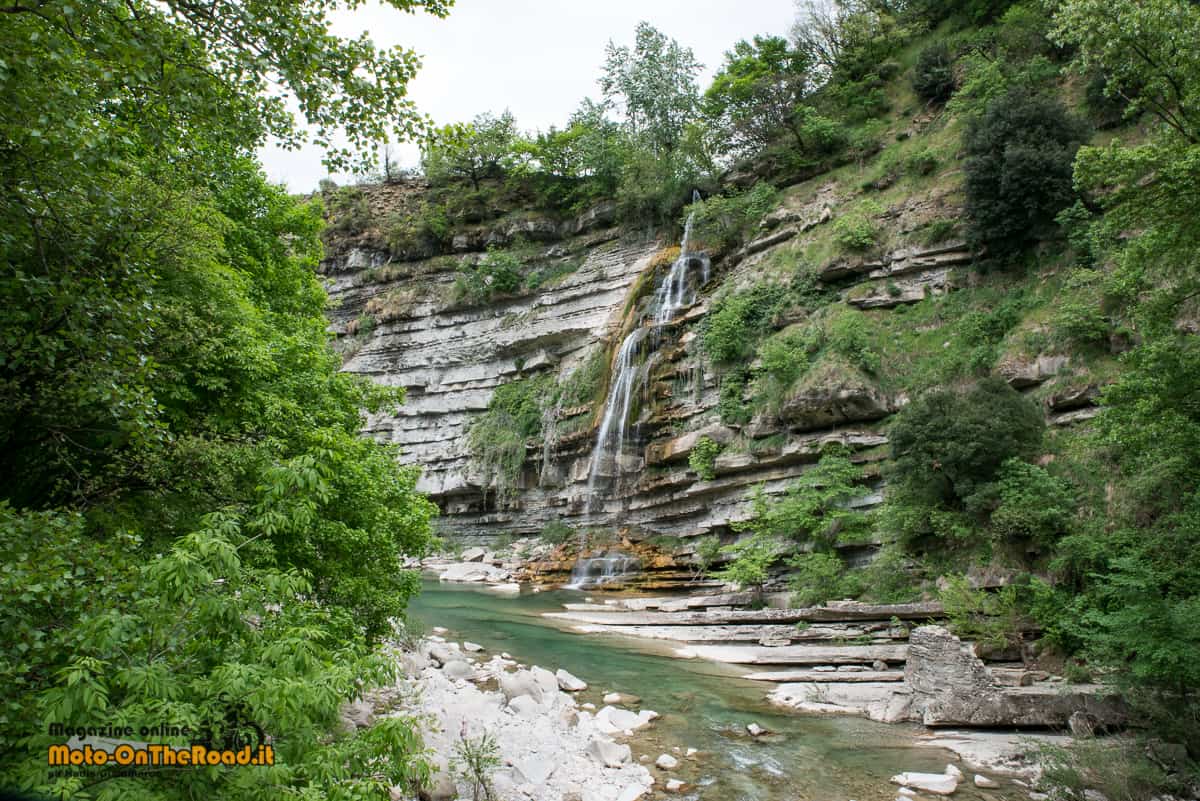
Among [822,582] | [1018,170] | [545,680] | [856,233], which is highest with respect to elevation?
[856,233]

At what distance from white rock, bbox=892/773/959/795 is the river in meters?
0.10

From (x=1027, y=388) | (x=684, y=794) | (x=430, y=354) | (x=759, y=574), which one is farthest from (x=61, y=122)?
(x=430, y=354)

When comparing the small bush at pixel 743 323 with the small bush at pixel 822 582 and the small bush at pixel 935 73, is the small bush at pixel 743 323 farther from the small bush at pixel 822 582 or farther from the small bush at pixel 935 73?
the small bush at pixel 935 73

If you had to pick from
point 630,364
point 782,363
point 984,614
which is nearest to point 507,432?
point 630,364

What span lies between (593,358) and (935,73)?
19.4 meters

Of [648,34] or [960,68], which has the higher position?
[648,34]

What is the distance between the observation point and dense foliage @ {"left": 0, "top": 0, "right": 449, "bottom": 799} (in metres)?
3.00

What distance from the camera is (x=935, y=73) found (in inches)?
1060

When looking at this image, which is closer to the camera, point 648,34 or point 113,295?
point 113,295

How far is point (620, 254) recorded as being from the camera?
3662cm

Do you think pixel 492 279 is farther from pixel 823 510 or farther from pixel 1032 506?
pixel 1032 506

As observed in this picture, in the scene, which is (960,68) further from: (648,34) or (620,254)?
(648,34)

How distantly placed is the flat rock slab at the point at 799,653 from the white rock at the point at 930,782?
14.5 feet

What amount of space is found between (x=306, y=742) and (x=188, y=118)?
4420 mm
